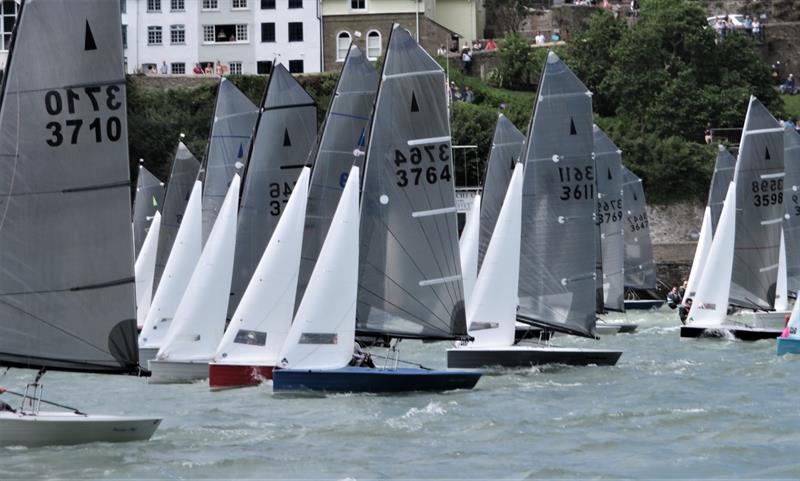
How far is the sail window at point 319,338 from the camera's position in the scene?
91.7ft

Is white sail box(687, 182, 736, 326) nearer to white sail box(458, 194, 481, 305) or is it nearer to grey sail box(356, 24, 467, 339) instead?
white sail box(458, 194, 481, 305)

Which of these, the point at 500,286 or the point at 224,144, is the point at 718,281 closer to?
the point at 500,286

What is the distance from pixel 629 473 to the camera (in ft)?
72.9

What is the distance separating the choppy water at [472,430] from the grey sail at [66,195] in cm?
139

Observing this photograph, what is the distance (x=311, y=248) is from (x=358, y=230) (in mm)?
2630

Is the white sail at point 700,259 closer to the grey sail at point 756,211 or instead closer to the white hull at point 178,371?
the grey sail at point 756,211

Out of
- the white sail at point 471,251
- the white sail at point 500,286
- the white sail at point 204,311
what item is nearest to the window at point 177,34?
the white sail at point 471,251

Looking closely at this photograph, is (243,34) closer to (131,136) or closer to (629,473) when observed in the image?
(131,136)

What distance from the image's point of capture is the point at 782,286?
149 ft

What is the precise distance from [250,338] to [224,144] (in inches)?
332

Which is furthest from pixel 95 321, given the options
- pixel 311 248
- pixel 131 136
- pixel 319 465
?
pixel 131 136

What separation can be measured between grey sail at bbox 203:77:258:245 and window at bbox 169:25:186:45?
4694cm

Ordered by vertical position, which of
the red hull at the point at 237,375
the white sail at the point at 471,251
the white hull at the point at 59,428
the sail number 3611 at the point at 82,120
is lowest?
the red hull at the point at 237,375

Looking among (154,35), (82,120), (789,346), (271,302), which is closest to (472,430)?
(271,302)
